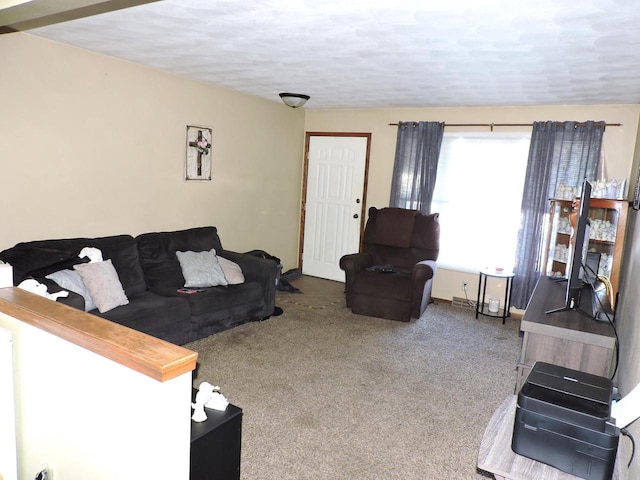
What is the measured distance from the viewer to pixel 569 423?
55.5 inches

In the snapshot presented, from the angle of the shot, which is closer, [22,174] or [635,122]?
[22,174]

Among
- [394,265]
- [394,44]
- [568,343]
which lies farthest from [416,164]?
[568,343]

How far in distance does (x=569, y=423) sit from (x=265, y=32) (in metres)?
2.59

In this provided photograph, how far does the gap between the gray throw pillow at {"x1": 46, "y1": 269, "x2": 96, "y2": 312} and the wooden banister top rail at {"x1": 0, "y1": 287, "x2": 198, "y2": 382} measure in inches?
52.9

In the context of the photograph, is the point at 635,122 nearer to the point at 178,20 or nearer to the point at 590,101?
the point at 590,101

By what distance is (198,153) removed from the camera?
191 inches

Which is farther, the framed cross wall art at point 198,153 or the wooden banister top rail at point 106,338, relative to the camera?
the framed cross wall art at point 198,153

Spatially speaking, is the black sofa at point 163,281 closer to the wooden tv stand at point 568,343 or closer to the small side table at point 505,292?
the small side table at point 505,292

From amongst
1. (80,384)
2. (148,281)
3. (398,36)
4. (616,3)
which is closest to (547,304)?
(616,3)

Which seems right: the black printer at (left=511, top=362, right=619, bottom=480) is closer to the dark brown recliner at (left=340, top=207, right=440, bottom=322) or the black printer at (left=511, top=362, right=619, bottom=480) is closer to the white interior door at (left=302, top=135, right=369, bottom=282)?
the dark brown recliner at (left=340, top=207, right=440, bottom=322)

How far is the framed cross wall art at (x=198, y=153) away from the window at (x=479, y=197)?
2.62 meters

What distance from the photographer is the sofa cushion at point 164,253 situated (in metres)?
4.20

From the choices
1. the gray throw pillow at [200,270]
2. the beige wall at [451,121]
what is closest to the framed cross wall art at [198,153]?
the gray throw pillow at [200,270]

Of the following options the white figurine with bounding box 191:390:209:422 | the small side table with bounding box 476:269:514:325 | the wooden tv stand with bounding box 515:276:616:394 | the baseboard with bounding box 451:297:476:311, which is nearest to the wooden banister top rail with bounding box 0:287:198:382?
the white figurine with bounding box 191:390:209:422
